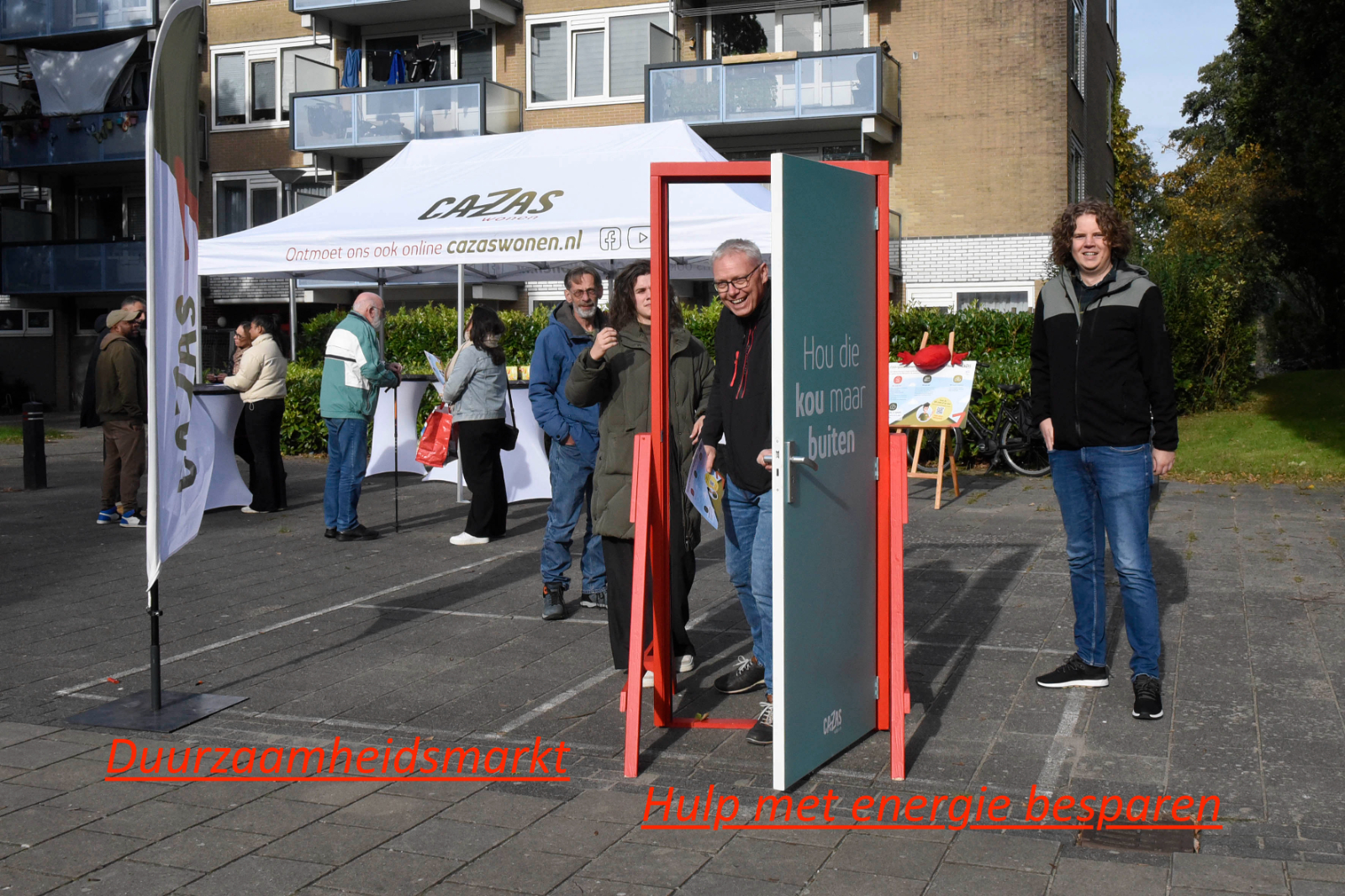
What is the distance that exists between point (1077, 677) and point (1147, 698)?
0.47 m

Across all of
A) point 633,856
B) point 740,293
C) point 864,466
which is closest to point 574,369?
point 740,293

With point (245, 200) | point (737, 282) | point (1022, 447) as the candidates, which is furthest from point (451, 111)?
point (737, 282)

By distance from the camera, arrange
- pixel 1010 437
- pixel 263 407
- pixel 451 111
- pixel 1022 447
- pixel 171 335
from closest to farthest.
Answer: pixel 171 335
pixel 263 407
pixel 1022 447
pixel 1010 437
pixel 451 111

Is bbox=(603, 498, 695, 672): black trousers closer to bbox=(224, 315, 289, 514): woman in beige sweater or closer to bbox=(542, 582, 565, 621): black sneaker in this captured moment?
bbox=(542, 582, 565, 621): black sneaker

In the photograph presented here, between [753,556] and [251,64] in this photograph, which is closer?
[753,556]

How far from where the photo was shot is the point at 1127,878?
3580 millimetres

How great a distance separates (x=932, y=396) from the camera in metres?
11.3

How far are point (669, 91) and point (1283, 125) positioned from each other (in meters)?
13.0

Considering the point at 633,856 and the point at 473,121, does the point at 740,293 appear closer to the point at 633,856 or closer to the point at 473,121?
the point at 633,856

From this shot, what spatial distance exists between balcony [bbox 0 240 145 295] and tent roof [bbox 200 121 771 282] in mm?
22054

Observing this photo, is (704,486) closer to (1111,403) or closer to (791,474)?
(791,474)

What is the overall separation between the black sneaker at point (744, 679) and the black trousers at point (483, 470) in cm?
437

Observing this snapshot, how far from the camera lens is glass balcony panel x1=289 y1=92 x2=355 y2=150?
89.5 feet

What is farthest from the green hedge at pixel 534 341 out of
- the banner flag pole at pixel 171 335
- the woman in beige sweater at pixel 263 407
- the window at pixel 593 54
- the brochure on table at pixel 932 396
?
the window at pixel 593 54
